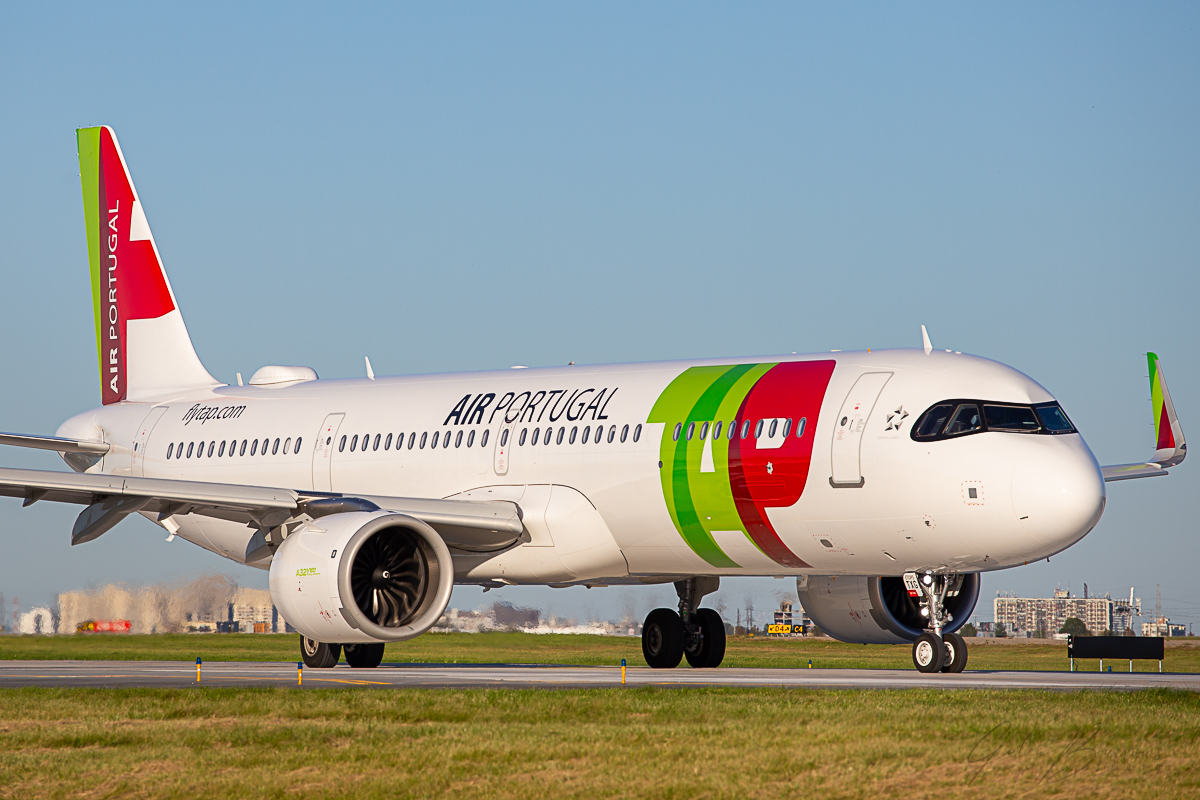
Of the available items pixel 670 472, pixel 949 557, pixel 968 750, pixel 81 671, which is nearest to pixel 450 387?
pixel 670 472

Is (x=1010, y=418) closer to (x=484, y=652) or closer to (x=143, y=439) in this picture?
(x=143, y=439)

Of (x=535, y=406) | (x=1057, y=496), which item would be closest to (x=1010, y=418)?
(x=1057, y=496)

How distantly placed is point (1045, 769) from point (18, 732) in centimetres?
799

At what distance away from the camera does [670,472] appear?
20.9 metres

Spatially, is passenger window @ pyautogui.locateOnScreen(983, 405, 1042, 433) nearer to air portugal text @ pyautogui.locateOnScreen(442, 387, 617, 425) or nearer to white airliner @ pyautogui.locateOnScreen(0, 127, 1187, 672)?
white airliner @ pyautogui.locateOnScreen(0, 127, 1187, 672)

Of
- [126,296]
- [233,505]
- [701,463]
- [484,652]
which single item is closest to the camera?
[701,463]

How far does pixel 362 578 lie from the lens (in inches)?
813

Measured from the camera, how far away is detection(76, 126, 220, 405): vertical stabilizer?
29938 millimetres

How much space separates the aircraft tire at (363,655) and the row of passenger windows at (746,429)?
646 cm

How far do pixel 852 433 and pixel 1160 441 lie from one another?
7893 millimetres

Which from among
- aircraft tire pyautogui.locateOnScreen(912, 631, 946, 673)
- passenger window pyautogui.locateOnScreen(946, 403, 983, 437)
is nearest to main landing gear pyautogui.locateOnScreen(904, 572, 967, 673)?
aircraft tire pyautogui.locateOnScreen(912, 631, 946, 673)

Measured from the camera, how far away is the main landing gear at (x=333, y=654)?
23.4m

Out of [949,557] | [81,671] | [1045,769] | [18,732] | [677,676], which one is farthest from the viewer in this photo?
[81,671]

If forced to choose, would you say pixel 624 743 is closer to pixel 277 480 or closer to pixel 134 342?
pixel 277 480
